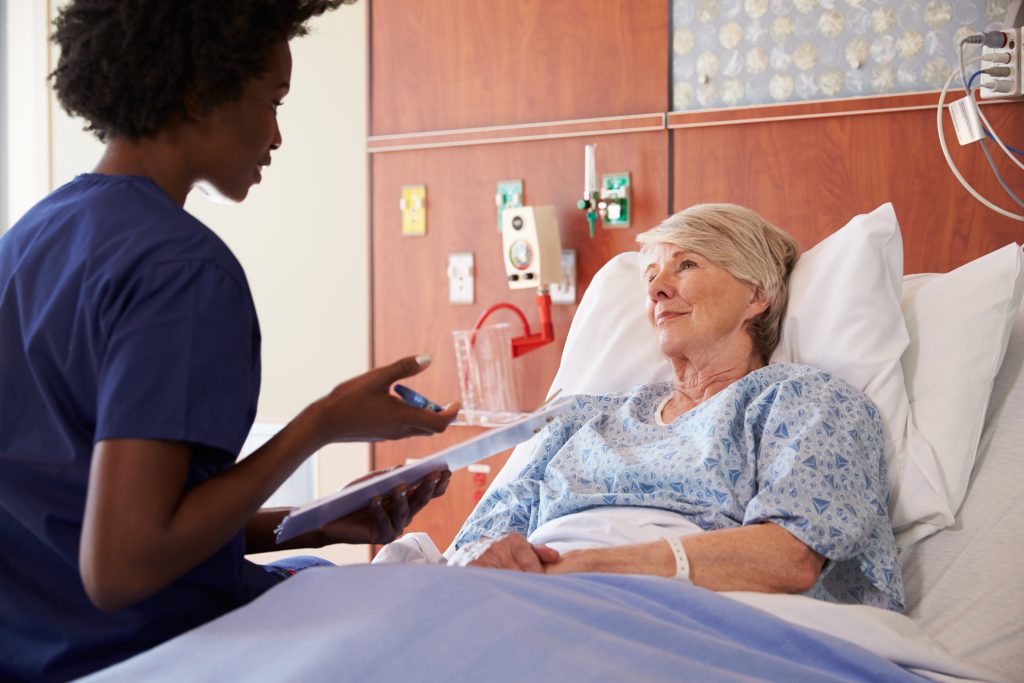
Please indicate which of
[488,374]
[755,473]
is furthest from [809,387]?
[488,374]

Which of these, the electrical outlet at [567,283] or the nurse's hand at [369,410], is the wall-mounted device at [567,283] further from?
the nurse's hand at [369,410]

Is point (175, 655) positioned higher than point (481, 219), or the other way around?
point (481, 219)

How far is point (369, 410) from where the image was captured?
1.06 meters

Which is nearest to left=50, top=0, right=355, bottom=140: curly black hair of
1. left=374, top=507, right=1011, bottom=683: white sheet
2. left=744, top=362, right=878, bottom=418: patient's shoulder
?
left=374, top=507, right=1011, bottom=683: white sheet

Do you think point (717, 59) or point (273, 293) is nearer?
point (717, 59)

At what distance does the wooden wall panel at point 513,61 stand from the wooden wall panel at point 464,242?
0.37ft

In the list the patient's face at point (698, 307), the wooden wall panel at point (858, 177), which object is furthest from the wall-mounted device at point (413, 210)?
the patient's face at point (698, 307)

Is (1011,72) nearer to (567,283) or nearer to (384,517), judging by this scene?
(567,283)

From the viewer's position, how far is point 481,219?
312cm

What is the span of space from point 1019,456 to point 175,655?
4.56ft

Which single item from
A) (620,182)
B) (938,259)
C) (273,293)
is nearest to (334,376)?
(273,293)

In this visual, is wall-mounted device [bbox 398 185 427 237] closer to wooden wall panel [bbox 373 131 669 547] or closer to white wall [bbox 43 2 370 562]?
wooden wall panel [bbox 373 131 669 547]

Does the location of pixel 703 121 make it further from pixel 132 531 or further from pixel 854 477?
pixel 132 531

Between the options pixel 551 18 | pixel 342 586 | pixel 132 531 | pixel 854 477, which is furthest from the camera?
pixel 551 18
